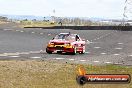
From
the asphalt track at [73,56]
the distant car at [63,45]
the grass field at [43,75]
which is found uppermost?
the grass field at [43,75]

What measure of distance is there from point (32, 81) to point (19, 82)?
50 centimetres

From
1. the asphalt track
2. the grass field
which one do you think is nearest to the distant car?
the asphalt track

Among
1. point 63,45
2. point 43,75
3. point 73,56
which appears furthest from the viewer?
point 63,45

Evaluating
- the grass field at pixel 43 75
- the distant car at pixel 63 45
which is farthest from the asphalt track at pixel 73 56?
the grass field at pixel 43 75

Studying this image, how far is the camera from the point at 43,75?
14.5m

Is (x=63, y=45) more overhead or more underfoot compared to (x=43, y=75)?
more underfoot

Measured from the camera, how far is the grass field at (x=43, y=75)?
40.9 feet

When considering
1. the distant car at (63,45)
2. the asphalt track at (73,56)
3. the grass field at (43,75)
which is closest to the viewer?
the grass field at (43,75)

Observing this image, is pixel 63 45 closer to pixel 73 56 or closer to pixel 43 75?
pixel 73 56

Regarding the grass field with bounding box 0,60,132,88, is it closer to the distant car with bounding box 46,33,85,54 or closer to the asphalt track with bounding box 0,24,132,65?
the asphalt track with bounding box 0,24,132,65

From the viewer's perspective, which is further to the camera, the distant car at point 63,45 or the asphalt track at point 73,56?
the distant car at point 63,45

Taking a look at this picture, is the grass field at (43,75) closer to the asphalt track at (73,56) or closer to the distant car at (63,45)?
the asphalt track at (73,56)

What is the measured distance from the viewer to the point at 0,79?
13000 mm

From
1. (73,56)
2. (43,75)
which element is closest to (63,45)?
(73,56)
